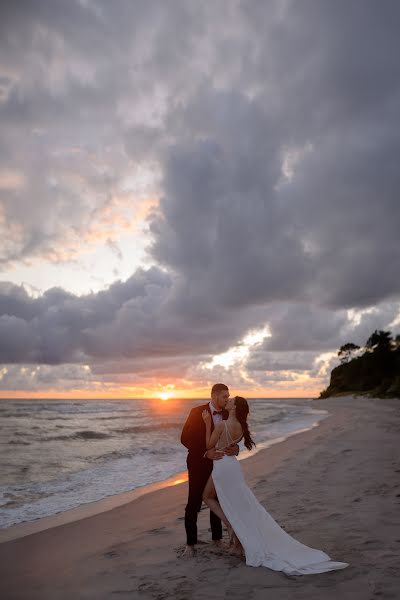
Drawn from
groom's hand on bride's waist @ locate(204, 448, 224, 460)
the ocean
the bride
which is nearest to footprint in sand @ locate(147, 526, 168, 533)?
the bride

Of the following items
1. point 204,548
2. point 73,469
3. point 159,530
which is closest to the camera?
point 204,548

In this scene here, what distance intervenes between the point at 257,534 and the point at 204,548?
1.11 metres

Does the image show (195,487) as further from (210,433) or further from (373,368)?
(373,368)

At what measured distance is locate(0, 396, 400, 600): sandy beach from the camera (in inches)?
190

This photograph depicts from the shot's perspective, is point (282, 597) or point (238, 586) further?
point (238, 586)

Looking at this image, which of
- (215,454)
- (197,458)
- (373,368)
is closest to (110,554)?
(197,458)

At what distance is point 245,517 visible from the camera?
5.62 metres

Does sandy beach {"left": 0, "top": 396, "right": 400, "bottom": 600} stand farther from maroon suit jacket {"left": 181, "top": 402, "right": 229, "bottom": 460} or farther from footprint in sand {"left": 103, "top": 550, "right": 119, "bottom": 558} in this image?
maroon suit jacket {"left": 181, "top": 402, "right": 229, "bottom": 460}

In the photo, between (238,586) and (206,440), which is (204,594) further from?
(206,440)

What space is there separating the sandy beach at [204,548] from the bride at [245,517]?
0.48ft

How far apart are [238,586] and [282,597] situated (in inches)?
23.3

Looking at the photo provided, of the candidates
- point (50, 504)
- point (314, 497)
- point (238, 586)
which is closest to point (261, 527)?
point (238, 586)

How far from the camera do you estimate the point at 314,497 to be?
8781 millimetres

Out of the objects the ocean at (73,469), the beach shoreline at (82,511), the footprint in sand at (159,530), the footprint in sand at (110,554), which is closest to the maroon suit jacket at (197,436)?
the footprint in sand at (110,554)
